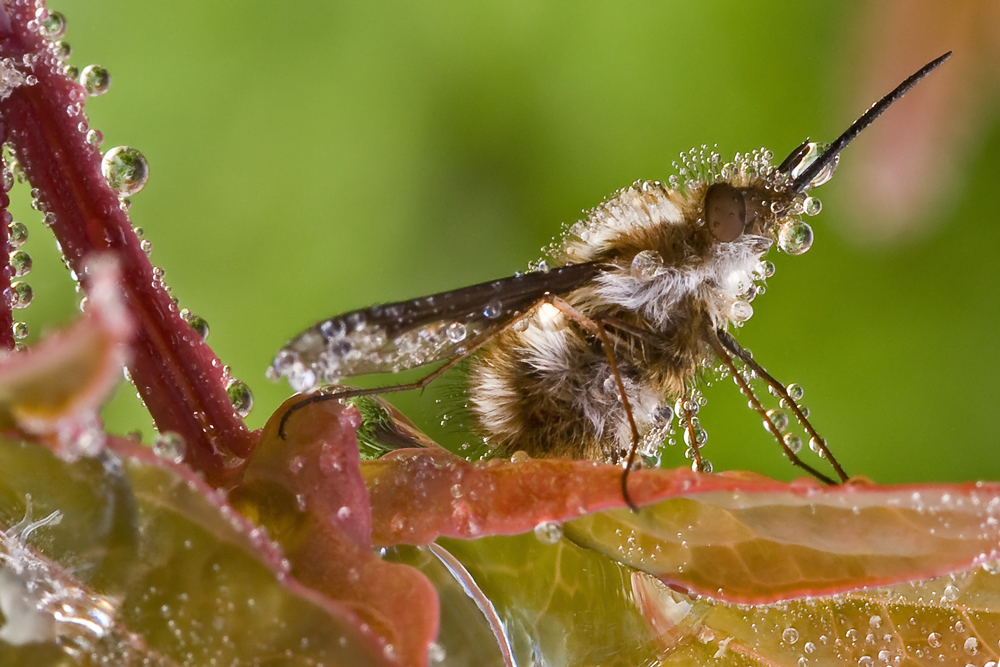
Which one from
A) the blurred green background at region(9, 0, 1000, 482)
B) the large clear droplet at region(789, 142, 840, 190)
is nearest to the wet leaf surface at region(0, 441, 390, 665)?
the large clear droplet at region(789, 142, 840, 190)

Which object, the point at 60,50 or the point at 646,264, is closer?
the point at 60,50

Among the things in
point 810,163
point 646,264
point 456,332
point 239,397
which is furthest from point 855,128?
point 239,397

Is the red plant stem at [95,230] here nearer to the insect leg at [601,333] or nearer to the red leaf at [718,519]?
the red leaf at [718,519]

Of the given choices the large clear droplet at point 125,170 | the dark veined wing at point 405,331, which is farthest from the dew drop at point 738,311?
the large clear droplet at point 125,170

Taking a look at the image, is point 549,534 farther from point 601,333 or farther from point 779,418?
point 779,418

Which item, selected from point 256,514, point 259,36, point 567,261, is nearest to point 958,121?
point 567,261

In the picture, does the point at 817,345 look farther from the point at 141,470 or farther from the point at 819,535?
the point at 141,470
